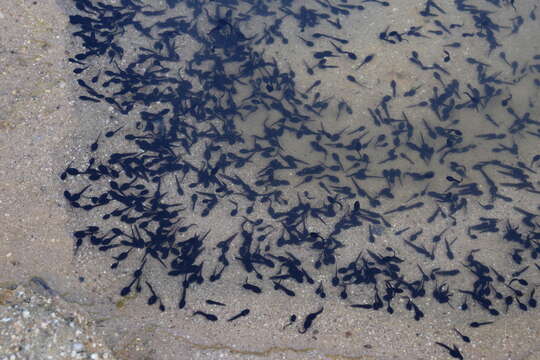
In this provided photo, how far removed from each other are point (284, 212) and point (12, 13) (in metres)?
6.32

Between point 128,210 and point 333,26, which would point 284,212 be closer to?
point 128,210

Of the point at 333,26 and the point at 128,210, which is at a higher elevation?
the point at 333,26

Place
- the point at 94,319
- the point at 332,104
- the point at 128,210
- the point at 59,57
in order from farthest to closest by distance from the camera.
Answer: the point at 332,104 → the point at 59,57 → the point at 128,210 → the point at 94,319

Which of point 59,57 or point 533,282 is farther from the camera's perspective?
point 59,57

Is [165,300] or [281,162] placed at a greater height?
[281,162]

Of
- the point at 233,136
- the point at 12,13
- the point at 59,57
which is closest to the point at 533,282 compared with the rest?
the point at 233,136

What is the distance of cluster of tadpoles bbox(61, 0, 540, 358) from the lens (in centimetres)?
690

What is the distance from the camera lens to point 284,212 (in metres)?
7.41

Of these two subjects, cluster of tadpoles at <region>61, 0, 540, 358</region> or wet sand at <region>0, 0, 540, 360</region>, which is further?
cluster of tadpoles at <region>61, 0, 540, 358</region>

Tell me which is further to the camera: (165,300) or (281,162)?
(281,162)

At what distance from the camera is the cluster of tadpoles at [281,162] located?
690 cm

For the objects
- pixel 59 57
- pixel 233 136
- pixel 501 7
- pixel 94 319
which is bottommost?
pixel 94 319

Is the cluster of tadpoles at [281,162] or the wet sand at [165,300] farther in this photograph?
the cluster of tadpoles at [281,162]

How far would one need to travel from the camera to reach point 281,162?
7.86 metres
